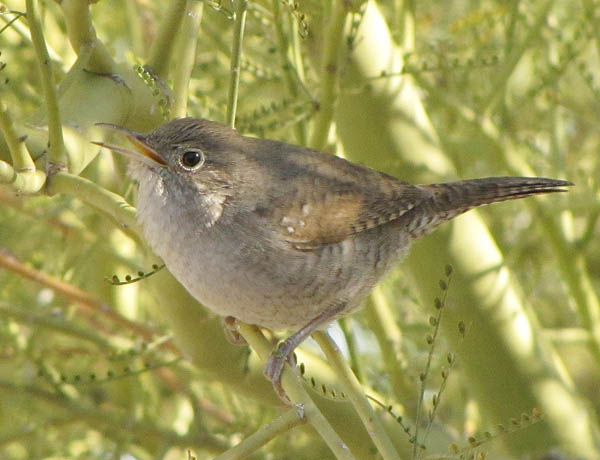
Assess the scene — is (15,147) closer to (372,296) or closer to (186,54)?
(186,54)

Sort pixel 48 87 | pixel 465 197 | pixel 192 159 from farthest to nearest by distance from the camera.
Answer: pixel 465 197
pixel 192 159
pixel 48 87

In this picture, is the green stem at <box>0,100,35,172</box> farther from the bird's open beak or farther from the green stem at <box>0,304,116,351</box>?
the green stem at <box>0,304,116,351</box>

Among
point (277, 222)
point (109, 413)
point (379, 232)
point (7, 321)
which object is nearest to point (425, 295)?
point (379, 232)

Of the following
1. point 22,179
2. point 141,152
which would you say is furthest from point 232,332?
point 22,179

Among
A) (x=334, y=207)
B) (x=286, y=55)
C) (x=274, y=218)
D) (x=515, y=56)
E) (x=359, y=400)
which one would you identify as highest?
(x=515, y=56)

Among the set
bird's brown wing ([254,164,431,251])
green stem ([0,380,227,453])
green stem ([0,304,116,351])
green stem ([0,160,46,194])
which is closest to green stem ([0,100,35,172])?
green stem ([0,160,46,194])

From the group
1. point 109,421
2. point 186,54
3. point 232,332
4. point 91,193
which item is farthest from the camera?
point 109,421

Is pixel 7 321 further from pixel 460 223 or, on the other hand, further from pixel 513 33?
pixel 513 33
